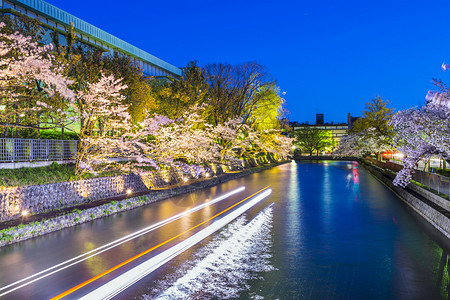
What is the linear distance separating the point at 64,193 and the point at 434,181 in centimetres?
1566

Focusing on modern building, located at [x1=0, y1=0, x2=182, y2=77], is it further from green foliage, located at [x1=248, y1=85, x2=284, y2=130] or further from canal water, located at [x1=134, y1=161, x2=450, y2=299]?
canal water, located at [x1=134, y1=161, x2=450, y2=299]

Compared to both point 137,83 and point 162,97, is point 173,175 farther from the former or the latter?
point 162,97

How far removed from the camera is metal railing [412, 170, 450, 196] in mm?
15484

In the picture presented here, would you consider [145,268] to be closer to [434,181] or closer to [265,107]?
[434,181]

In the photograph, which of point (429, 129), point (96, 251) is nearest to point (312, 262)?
point (96, 251)

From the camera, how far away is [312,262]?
923 cm

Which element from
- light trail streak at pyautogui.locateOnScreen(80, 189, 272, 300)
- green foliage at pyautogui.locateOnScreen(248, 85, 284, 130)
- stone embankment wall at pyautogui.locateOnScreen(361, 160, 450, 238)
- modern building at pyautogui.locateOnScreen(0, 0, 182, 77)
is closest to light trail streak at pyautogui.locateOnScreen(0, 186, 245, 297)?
light trail streak at pyautogui.locateOnScreen(80, 189, 272, 300)

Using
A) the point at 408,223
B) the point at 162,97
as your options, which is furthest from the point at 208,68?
the point at 408,223

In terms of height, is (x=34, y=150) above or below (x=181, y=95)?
below

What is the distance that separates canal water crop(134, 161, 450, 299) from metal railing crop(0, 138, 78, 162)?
11.4m

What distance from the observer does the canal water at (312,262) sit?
7289mm

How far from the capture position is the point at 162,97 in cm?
3594

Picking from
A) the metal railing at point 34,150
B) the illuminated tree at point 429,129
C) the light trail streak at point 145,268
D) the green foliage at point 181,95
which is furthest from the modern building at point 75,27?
the illuminated tree at point 429,129

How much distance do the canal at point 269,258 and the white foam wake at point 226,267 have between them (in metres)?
0.02
